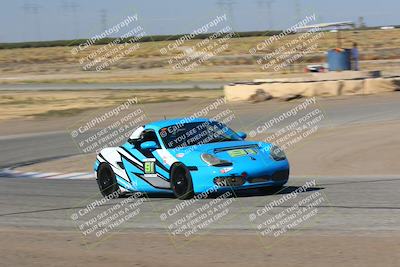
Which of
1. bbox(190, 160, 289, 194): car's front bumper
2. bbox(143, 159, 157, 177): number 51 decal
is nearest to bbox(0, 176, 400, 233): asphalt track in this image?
bbox(190, 160, 289, 194): car's front bumper

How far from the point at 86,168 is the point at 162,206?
774 centimetres

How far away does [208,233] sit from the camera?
9.18 m

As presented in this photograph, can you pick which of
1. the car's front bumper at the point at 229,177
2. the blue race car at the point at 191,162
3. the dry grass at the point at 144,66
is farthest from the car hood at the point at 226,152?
the dry grass at the point at 144,66

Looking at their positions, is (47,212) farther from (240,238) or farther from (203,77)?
(203,77)

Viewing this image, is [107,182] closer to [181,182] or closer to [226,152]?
[181,182]

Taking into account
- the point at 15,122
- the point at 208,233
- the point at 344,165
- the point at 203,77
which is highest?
the point at 208,233

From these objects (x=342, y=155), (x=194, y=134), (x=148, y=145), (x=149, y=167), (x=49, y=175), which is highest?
(x=148, y=145)

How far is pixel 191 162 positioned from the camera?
1159 cm

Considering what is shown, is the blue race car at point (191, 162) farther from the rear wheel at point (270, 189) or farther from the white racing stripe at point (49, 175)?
the white racing stripe at point (49, 175)

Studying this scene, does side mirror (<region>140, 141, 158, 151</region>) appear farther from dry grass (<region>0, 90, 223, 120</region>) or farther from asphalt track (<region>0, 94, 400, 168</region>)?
dry grass (<region>0, 90, 223, 120</region>)

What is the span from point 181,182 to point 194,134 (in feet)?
2.79

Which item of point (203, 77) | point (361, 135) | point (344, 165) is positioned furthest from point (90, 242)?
point (203, 77)

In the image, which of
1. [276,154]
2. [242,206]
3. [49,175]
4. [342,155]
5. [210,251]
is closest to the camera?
[210,251]

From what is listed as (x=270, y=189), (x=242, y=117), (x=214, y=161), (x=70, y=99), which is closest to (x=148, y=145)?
(x=214, y=161)
